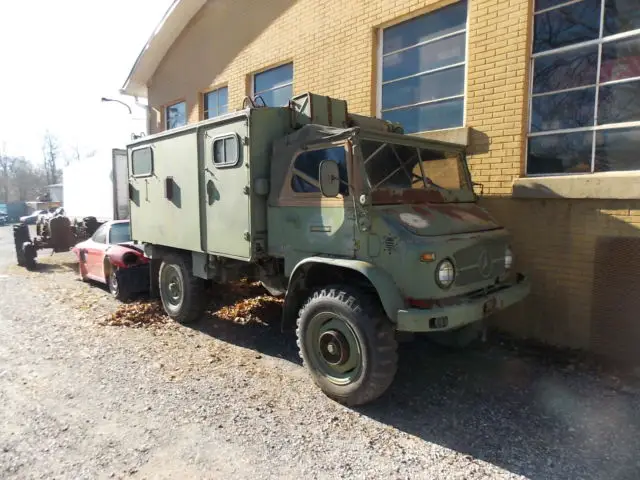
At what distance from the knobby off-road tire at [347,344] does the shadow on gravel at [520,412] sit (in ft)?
0.99

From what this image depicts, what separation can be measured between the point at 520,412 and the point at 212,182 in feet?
13.4

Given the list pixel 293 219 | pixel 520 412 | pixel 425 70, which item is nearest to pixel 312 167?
pixel 293 219

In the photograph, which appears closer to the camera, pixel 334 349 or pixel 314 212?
pixel 334 349

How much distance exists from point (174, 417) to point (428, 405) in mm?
2219

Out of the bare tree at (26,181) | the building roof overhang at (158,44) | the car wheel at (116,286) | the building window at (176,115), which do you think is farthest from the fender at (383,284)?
the bare tree at (26,181)

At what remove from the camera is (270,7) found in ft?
31.3

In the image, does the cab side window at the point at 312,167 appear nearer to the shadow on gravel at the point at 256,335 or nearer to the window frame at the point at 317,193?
the window frame at the point at 317,193

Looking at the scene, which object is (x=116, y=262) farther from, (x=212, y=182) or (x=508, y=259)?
(x=508, y=259)

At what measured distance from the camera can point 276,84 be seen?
979 centimetres

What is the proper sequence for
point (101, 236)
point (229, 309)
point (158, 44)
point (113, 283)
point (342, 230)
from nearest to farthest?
point (342, 230) < point (229, 309) < point (113, 283) < point (101, 236) < point (158, 44)

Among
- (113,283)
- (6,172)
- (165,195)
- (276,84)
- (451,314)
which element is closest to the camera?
(451,314)

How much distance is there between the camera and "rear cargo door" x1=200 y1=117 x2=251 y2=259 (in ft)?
16.2

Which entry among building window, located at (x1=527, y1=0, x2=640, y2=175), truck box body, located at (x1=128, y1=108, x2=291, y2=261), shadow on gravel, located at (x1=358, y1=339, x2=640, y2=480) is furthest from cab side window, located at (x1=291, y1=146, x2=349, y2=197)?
building window, located at (x1=527, y1=0, x2=640, y2=175)

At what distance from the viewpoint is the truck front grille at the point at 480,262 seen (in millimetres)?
3932
